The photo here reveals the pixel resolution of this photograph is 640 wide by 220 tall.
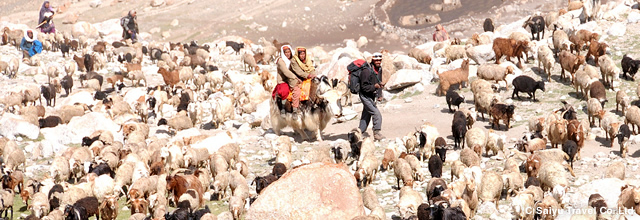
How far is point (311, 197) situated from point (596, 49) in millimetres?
11579

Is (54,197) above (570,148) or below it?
above

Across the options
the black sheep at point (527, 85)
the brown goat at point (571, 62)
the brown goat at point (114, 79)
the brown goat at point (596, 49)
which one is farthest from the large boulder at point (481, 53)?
the brown goat at point (114, 79)

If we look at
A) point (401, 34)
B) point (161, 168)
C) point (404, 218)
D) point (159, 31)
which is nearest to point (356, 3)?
point (401, 34)

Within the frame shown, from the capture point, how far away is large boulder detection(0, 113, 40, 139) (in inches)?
604

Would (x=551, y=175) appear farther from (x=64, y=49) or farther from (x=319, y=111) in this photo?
(x=64, y=49)

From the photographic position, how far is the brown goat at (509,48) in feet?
59.2

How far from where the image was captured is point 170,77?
21.4 meters

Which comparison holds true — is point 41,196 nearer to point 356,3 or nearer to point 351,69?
point 351,69

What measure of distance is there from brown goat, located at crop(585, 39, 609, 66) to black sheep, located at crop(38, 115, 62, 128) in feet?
42.3

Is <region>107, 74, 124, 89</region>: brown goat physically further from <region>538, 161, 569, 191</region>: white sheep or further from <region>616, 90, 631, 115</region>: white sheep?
<region>538, 161, 569, 191</region>: white sheep

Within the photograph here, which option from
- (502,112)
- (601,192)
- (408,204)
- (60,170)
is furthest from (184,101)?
(601,192)

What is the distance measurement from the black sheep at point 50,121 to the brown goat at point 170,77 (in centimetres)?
513

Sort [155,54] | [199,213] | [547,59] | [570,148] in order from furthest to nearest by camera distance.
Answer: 1. [155,54]
2. [547,59]
3. [570,148]
4. [199,213]

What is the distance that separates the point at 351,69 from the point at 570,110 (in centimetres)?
425
